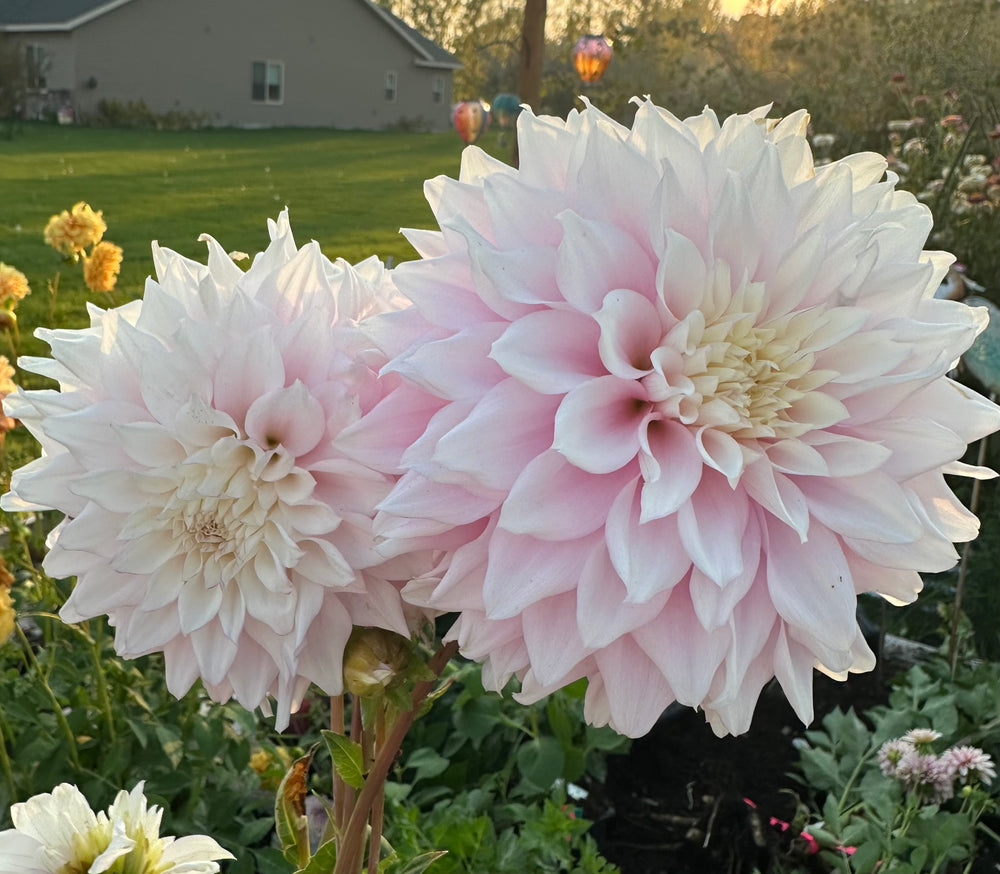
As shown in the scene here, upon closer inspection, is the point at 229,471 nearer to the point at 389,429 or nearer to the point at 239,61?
the point at 389,429

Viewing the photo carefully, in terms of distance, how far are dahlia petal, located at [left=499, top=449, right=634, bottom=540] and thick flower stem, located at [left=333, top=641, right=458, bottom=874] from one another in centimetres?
14

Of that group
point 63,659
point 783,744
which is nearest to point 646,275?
point 63,659

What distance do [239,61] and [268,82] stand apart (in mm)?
946

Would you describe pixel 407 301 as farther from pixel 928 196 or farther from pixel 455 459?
pixel 928 196

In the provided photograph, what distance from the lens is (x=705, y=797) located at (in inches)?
80.6

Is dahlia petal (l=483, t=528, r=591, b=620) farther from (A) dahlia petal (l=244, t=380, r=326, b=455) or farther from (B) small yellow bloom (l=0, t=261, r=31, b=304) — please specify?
(B) small yellow bloom (l=0, t=261, r=31, b=304)

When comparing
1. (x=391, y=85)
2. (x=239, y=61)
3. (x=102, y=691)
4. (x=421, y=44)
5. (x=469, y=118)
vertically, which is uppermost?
(x=421, y=44)

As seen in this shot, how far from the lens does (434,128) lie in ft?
66.7

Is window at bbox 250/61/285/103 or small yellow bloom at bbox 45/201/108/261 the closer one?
small yellow bloom at bbox 45/201/108/261

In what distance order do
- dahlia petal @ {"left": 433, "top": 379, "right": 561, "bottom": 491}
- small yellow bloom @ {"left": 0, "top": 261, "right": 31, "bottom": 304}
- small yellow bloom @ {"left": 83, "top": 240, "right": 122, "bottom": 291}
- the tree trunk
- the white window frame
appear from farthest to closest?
the white window frame
the tree trunk
small yellow bloom @ {"left": 83, "top": 240, "right": 122, "bottom": 291}
small yellow bloom @ {"left": 0, "top": 261, "right": 31, "bottom": 304}
dahlia petal @ {"left": 433, "top": 379, "right": 561, "bottom": 491}

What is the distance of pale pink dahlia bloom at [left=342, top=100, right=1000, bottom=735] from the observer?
18.3 inches

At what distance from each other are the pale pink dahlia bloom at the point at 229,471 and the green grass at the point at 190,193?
4403 millimetres

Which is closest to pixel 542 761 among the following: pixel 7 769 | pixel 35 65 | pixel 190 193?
pixel 7 769

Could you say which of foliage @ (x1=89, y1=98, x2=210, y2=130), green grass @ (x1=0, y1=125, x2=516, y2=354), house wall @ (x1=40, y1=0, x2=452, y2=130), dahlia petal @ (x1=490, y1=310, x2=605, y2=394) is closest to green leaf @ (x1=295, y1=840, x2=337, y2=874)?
dahlia petal @ (x1=490, y1=310, x2=605, y2=394)
